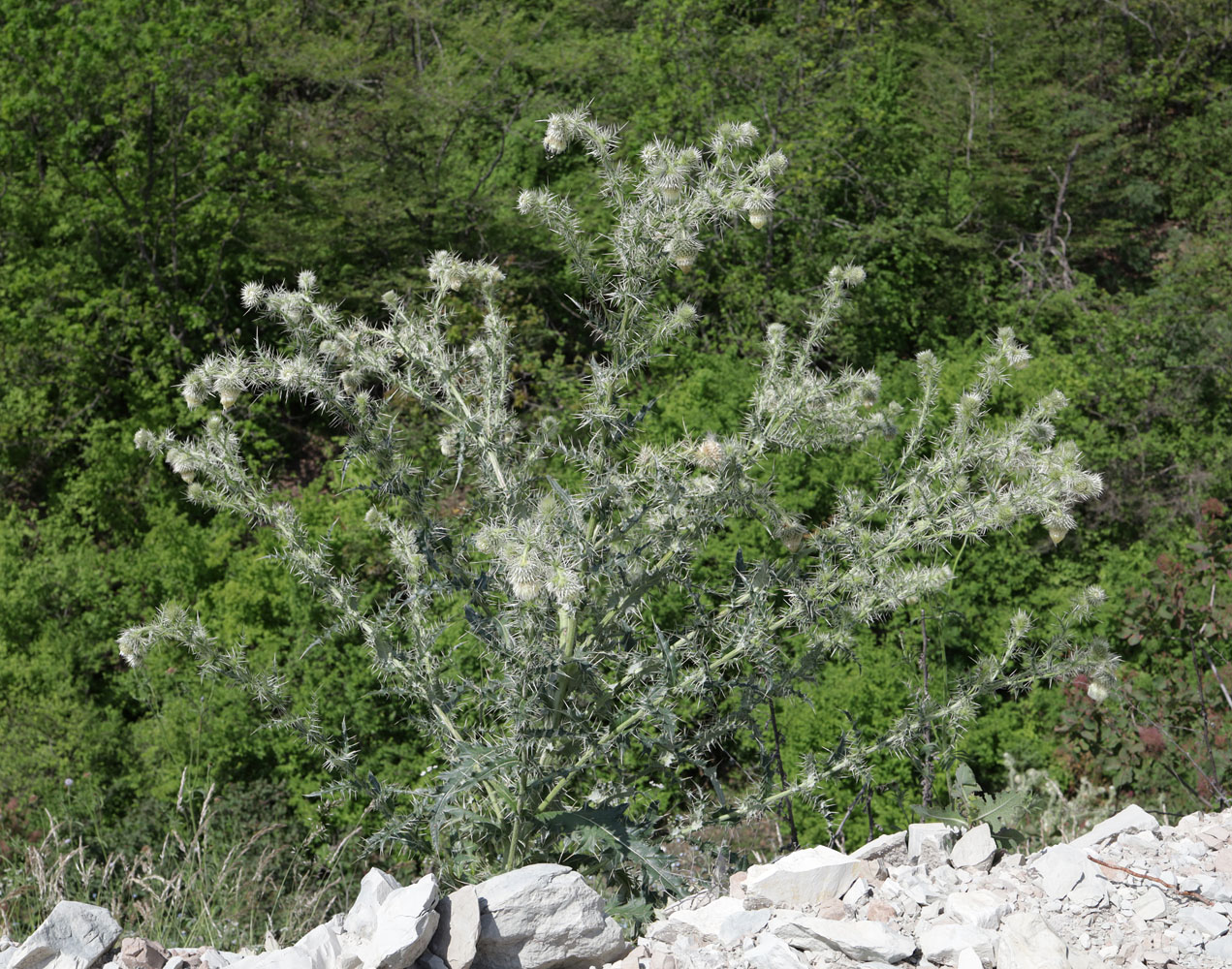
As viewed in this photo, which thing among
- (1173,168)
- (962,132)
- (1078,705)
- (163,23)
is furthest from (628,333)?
(1173,168)

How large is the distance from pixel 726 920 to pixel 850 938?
236 millimetres

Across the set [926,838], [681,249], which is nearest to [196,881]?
[926,838]

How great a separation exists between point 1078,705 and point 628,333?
13.8ft

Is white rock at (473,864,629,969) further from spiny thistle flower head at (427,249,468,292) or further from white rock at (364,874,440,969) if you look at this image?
spiny thistle flower head at (427,249,468,292)

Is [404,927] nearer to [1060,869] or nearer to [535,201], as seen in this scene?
[1060,869]

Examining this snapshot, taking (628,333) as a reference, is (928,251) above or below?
below

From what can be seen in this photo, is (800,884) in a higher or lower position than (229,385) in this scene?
lower

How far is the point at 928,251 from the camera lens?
29.8 feet

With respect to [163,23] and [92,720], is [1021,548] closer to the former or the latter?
→ [92,720]

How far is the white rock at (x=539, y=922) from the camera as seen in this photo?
1988 millimetres

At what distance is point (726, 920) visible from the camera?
207cm

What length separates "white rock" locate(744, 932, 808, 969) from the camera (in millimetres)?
1956

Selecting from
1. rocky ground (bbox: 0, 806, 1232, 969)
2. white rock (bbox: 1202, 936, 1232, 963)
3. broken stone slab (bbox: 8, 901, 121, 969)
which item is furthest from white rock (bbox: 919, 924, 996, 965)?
broken stone slab (bbox: 8, 901, 121, 969)

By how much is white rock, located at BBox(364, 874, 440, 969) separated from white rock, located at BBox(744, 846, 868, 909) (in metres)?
0.64
